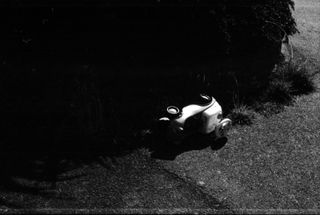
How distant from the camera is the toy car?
5.79 m

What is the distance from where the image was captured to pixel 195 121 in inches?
234

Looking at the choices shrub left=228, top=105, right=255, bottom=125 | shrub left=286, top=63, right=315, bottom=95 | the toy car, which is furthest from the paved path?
shrub left=286, top=63, right=315, bottom=95

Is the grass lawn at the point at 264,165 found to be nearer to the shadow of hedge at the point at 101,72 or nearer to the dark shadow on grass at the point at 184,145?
the dark shadow on grass at the point at 184,145

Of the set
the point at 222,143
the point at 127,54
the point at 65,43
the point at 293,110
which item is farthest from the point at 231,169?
the point at 65,43

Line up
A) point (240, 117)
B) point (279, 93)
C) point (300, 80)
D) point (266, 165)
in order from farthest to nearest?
point (300, 80) → point (279, 93) → point (240, 117) → point (266, 165)

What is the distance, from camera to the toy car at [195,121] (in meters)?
5.79

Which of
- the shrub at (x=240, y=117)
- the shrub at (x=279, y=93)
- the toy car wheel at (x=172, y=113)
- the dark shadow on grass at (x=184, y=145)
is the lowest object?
the dark shadow on grass at (x=184, y=145)

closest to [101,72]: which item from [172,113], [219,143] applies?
[172,113]

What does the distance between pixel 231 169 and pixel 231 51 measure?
224 centimetres

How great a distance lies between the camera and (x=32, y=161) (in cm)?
549

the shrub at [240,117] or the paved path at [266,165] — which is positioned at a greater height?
the shrub at [240,117]

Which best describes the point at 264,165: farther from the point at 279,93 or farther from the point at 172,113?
the point at 279,93

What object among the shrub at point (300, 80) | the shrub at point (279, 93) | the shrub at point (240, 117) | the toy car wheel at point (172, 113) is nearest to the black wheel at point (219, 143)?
the shrub at point (240, 117)

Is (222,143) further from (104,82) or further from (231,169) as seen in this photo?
(104,82)
